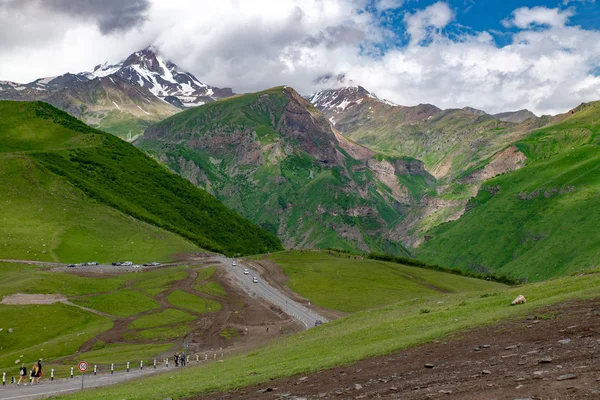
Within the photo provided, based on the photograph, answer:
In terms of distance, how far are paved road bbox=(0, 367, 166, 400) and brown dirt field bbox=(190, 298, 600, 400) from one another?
2367 centimetres

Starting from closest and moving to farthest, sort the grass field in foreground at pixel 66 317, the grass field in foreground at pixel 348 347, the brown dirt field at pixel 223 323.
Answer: the grass field in foreground at pixel 348 347 → the grass field in foreground at pixel 66 317 → the brown dirt field at pixel 223 323

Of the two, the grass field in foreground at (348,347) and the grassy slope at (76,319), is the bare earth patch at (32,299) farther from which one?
the grass field in foreground at (348,347)

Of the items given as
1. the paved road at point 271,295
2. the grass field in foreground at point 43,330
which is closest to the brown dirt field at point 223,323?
the paved road at point 271,295

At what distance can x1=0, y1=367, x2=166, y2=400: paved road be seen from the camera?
147 ft

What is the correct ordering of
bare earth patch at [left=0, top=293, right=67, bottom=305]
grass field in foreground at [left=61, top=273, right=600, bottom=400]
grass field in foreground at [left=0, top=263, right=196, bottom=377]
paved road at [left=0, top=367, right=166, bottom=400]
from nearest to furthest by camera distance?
grass field in foreground at [left=61, top=273, right=600, bottom=400] < paved road at [left=0, top=367, right=166, bottom=400] < grass field in foreground at [left=0, top=263, right=196, bottom=377] < bare earth patch at [left=0, top=293, right=67, bottom=305]

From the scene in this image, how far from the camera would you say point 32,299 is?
110625mm

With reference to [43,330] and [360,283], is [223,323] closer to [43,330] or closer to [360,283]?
[43,330]

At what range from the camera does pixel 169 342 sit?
96062 millimetres

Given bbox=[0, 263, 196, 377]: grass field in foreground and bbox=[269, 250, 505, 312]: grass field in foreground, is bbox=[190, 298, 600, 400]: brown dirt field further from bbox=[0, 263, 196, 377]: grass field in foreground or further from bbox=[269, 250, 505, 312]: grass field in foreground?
bbox=[269, 250, 505, 312]: grass field in foreground

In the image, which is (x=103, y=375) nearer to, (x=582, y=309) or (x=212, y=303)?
(x=582, y=309)

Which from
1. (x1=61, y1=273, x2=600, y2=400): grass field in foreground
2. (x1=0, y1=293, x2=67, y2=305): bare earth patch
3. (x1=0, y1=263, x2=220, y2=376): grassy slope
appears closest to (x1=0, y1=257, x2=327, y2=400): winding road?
(x1=61, y1=273, x2=600, y2=400): grass field in foreground

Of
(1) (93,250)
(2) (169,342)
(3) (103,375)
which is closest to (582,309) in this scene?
(3) (103,375)

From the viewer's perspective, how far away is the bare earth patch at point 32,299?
106694 mm

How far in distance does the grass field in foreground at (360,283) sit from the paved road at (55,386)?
8495 centimetres
